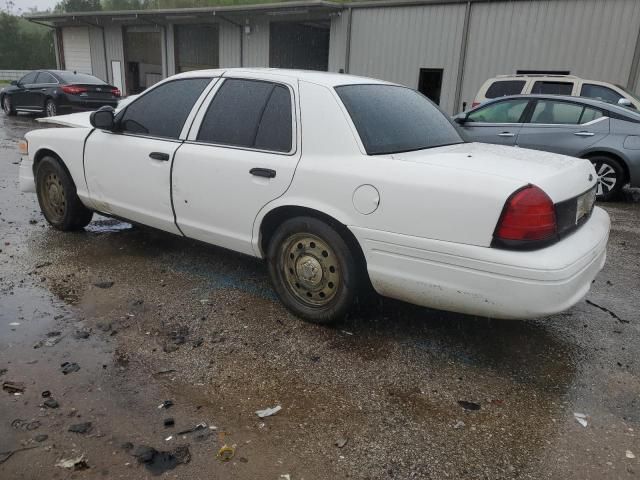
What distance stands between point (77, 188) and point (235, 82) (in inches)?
82.9

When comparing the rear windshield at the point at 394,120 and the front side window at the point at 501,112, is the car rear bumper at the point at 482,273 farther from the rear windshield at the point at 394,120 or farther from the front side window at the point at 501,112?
the front side window at the point at 501,112

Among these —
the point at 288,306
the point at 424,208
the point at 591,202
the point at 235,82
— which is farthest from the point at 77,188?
the point at 591,202

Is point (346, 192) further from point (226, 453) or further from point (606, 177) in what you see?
point (606, 177)

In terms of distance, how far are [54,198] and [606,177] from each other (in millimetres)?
7563

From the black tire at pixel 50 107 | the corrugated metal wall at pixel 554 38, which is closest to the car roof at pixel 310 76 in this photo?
the corrugated metal wall at pixel 554 38

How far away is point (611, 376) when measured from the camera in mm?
3129

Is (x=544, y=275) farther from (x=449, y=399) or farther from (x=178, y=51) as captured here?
(x=178, y=51)

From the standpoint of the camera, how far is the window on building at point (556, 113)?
8.06 meters

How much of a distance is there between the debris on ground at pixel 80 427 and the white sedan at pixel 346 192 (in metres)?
1.54

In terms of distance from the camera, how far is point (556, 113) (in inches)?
323

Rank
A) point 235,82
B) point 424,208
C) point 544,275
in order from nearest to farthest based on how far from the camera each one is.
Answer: point 544,275 → point 424,208 → point 235,82

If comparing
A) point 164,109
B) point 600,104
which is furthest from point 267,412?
point 600,104

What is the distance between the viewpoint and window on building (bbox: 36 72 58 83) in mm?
16219

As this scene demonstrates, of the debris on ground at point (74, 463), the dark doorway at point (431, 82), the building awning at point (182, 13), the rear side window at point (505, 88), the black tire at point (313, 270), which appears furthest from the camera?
the building awning at point (182, 13)
